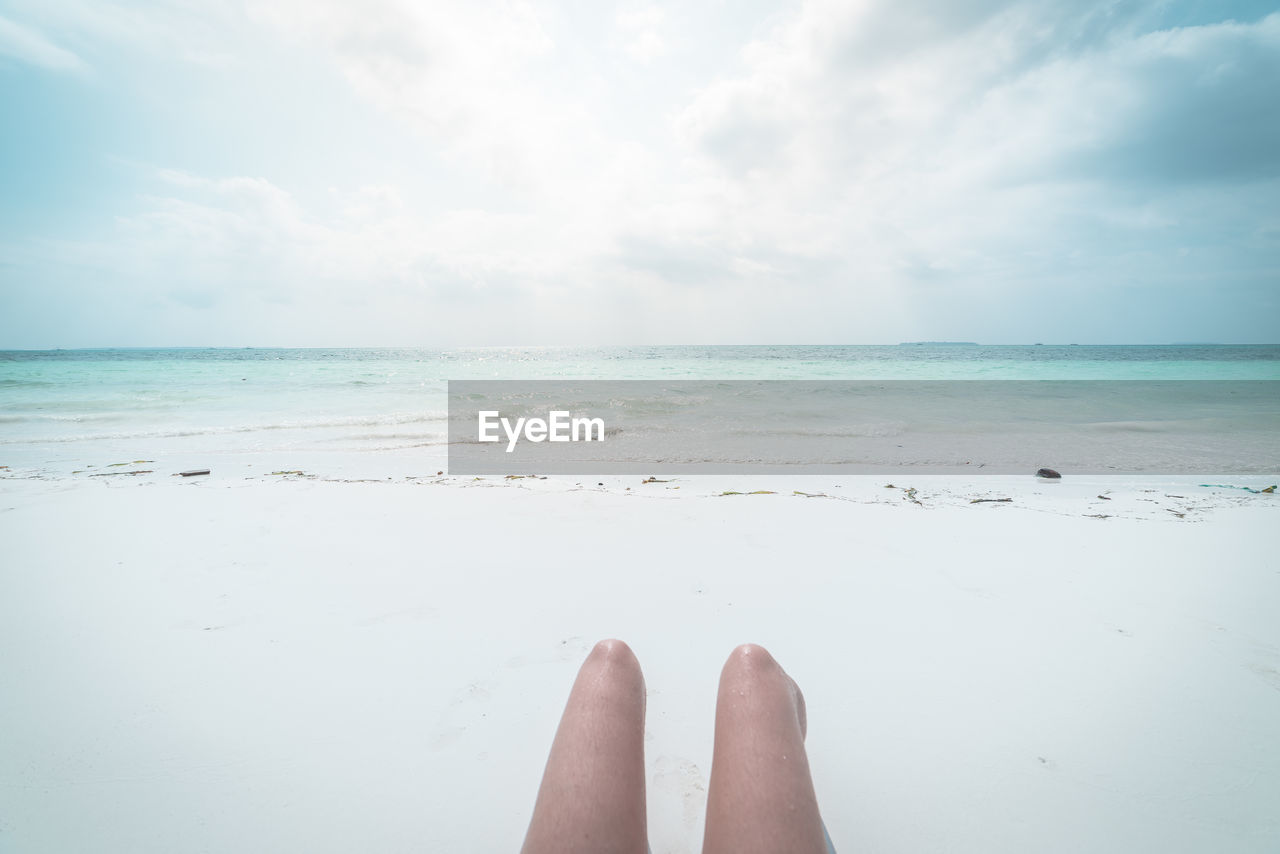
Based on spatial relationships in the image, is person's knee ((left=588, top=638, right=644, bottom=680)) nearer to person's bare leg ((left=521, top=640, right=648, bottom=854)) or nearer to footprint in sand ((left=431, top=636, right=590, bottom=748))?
person's bare leg ((left=521, top=640, right=648, bottom=854))

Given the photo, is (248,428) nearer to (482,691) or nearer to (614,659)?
(482,691)

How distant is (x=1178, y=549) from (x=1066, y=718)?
7.65 ft

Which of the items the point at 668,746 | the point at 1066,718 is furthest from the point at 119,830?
the point at 1066,718

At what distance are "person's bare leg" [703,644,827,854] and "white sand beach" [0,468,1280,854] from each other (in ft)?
1.63

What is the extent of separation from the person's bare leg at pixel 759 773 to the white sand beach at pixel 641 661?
1.63ft

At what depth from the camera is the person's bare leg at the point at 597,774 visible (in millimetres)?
1027

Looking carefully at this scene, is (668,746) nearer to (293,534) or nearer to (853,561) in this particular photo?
(853,561)

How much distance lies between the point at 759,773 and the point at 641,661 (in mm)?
1145

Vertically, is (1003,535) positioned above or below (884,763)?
above

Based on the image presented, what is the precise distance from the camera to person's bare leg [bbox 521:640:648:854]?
1.03 meters

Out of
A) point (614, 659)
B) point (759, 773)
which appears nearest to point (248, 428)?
point (614, 659)

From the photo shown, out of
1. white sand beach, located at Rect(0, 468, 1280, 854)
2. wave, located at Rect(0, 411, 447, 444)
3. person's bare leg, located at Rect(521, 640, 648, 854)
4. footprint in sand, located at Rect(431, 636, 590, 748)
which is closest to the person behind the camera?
person's bare leg, located at Rect(521, 640, 648, 854)

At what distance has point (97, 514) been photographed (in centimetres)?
394

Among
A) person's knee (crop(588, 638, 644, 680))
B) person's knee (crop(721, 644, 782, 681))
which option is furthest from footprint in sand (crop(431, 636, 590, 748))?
person's knee (crop(721, 644, 782, 681))
